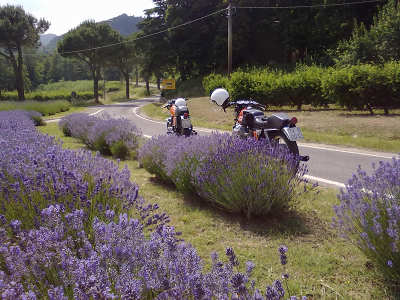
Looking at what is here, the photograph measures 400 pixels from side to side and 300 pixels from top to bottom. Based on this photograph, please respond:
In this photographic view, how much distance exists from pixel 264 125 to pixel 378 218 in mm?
3397

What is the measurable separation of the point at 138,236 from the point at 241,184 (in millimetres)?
1943

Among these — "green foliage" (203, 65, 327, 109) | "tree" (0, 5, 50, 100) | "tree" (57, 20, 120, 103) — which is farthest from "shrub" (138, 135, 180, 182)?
"tree" (57, 20, 120, 103)

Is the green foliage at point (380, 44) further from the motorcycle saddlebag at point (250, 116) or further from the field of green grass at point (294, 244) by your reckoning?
the field of green grass at point (294, 244)

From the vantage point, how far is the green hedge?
1356 centimetres

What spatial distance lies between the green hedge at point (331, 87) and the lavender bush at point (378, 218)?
40.5 feet

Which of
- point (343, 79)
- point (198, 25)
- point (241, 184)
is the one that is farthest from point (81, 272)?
point (198, 25)

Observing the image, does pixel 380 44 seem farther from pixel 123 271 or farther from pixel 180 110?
pixel 123 271

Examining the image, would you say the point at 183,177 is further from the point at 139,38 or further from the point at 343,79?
the point at 139,38

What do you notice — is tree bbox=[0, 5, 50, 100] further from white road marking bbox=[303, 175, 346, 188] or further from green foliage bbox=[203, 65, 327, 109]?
→ white road marking bbox=[303, 175, 346, 188]

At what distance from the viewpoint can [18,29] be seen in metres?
36.8

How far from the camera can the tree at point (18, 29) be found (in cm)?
3644

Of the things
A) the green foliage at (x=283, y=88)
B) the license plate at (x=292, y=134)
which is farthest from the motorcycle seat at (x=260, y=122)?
the green foliage at (x=283, y=88)

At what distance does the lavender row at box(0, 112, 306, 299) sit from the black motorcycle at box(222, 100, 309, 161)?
9.48ft

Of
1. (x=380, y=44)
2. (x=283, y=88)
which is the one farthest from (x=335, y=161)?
(x=380, y=44)
